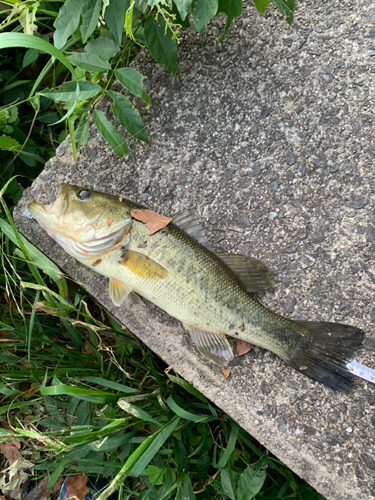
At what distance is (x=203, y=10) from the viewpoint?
2.32 metres

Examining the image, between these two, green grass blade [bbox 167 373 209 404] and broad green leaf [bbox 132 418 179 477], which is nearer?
broad green leaf [bbox 132 418 179 477]

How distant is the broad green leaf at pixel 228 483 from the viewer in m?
2.48

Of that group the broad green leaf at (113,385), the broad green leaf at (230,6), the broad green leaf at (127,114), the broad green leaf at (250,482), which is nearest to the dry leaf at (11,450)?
the broad green leaf at (113,385)

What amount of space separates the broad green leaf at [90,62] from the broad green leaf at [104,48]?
2.7 inches

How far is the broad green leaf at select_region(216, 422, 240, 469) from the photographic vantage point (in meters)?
2.66

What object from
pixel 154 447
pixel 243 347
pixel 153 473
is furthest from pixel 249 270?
pixel 153 473

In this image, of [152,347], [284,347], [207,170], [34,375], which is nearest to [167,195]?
[207,170]

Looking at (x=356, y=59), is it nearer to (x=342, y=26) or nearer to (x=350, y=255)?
(x=342, y=26)

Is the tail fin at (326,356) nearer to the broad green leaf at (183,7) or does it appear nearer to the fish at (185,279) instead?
the fish at (185,279)

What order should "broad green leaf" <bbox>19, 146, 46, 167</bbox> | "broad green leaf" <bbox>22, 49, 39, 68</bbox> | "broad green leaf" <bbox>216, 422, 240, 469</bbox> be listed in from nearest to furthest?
"broad green leaf" <bbox>216, 422, 240, 469</bbox> → "broad green leaf" <bbox>22, 49, 39, 68</bbox> → "broad green leaf" <bbox>19, 146, 46, 167</bbox>

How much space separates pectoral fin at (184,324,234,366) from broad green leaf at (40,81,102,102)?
5.33 ft

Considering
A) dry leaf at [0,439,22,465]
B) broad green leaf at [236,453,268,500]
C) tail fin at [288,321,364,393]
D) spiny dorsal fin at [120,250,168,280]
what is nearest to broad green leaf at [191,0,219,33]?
spiny dorsal fin at [120,250,168,280]

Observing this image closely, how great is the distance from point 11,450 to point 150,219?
85.8 inches

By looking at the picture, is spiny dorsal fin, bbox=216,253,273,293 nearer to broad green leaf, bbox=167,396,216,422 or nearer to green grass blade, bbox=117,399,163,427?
broad green leaf, bbox=167,396,216,422
